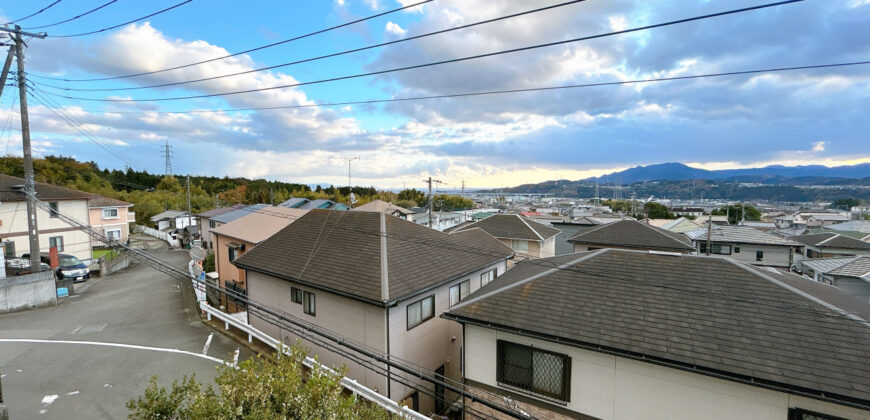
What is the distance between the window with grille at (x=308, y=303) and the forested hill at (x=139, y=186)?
190 ft

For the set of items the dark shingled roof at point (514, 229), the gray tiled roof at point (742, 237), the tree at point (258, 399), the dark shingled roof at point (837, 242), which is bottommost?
the dark shingled roof at point (837, 242)

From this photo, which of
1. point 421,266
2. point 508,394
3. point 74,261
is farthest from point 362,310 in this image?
point 74,261

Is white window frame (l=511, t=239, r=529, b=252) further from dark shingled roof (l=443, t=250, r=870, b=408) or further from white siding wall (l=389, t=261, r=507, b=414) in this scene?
→ dark shingled roof (l=443, t=250, r=870, b=408)

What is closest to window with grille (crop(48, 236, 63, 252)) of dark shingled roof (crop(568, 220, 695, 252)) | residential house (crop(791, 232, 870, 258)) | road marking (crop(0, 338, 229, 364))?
road marking (crop(0, 338, 229, 364))

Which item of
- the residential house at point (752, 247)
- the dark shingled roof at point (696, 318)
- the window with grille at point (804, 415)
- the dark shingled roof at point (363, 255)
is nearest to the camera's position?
the window with grille at point (804, 415)

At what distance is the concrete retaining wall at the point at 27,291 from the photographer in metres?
15.0

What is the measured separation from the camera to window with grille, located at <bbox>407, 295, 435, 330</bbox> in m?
11.2

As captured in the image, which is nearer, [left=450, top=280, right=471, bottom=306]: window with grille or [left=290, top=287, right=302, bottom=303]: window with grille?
[left=290, top=287, right=302, bottom=303]: window with grille

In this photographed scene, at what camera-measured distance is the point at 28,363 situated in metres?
9.62

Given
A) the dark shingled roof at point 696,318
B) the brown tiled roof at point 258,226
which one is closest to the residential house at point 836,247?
the dark shingled roof at point 696,318

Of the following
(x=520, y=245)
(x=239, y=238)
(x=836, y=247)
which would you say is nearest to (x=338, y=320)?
(x=239, y=238)

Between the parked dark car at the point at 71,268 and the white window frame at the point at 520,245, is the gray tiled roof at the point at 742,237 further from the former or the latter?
the parked dark car at the point at 71,268

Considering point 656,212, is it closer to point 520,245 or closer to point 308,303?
point 520,245

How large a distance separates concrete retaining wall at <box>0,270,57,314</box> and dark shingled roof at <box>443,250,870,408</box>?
20.3 m
